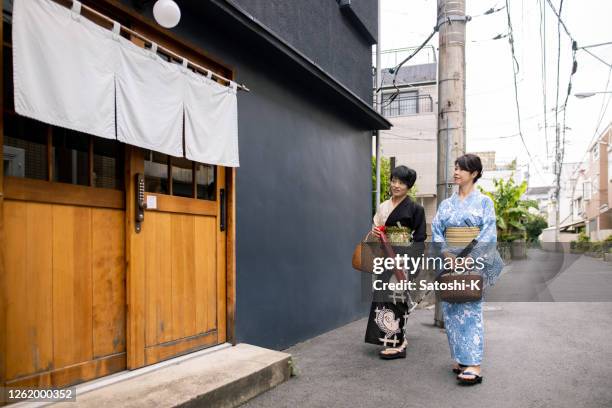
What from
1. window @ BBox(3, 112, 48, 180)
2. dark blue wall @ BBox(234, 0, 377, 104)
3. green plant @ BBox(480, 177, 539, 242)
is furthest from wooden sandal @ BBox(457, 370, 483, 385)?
green plant @ BBox(480, 177, 539, 242)

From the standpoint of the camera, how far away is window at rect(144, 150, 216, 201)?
386 cm

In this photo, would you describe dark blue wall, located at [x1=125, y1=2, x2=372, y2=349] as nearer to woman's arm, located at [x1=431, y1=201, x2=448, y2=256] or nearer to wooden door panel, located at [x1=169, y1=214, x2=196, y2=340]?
wooden door panel, located at [x1=169, y1=214, x2=196, y2=340]

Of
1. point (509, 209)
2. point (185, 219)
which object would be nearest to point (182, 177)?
point (185, 219)

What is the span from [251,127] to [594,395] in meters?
4.06

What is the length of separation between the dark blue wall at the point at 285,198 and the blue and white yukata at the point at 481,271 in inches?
77.7

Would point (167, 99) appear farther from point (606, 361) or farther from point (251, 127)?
point (606, 361)

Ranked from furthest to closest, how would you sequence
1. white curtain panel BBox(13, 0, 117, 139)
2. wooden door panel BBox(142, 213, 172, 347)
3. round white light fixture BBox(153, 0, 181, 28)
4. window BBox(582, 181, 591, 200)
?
window BBox(582, 181, 591, 200) < wooden door panel BBox(142, 213, 172, 347) < round white light fixture BBox(153, 0, 181, 28) < white curtain panel BBox(13, 0, 117, 139)

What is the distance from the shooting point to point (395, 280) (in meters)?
4.93

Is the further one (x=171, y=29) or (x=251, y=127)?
(x=251, y=127)

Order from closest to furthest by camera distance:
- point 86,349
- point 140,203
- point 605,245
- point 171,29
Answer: point 86,349 → point 140,203 → point 171,29 → point 605,245

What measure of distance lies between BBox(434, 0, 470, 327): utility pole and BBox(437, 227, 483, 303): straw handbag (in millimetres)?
2507

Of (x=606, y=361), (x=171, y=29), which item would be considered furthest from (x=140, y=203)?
(x=606, y=361)

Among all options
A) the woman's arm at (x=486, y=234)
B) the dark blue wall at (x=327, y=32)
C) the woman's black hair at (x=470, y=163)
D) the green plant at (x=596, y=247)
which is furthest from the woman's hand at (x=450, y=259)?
the green plant at (x=596, y=247)

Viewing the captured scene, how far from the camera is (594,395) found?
3777 millimetres
